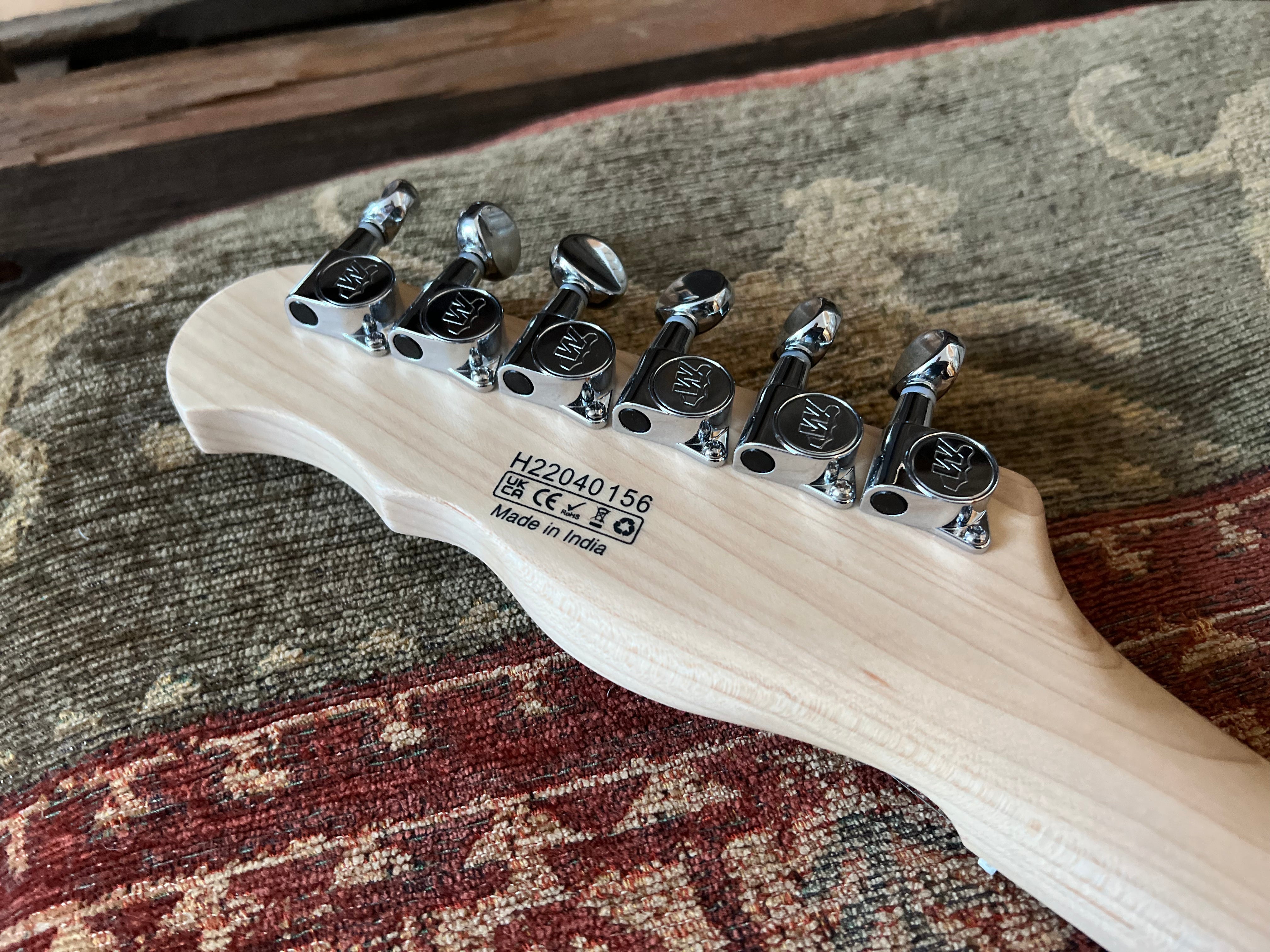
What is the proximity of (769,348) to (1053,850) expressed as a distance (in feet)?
1.23

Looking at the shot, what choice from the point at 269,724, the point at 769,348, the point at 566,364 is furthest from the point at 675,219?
the point at 269,724

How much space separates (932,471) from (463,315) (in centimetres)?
28

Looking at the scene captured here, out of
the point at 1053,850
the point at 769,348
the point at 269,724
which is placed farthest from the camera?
the point at 769,348

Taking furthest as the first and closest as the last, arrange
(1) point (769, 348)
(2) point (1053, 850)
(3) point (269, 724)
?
(1) point (769, 348) → (3) point (269, 724) → (2) point (1053, 850)

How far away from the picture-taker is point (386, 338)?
54cm

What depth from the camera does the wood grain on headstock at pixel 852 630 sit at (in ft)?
1.32

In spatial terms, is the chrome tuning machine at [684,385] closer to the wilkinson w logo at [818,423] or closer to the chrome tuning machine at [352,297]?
the wilkinson w logo at [818,423]

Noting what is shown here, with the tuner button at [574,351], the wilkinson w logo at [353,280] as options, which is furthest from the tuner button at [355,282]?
the tuner button at [574,351]

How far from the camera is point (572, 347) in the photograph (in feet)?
1.65

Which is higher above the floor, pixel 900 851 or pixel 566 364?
pixel 566 364

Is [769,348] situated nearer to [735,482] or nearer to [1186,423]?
[735,482]

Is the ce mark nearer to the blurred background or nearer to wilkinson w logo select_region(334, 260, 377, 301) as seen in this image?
wilkinson w logo select_region(334, 260, 377, 301)

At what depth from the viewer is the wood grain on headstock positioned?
1.32 ft

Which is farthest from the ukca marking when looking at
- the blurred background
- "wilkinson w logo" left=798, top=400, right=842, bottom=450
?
the blurred background
